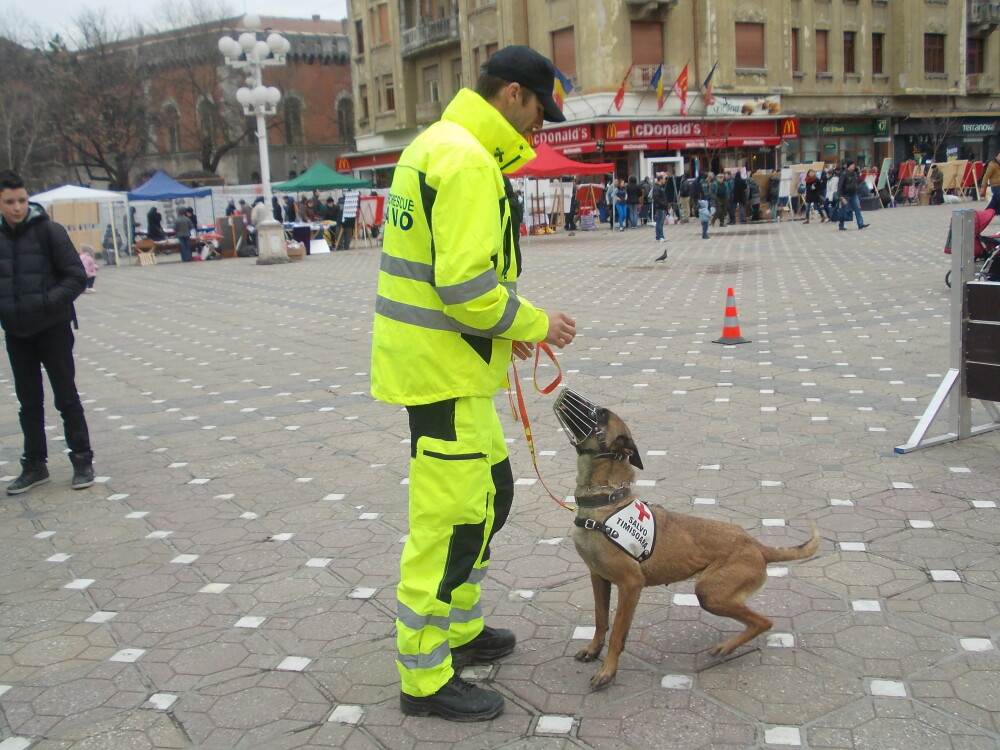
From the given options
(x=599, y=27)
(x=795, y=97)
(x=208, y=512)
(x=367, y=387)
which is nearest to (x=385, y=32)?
(x=599, y=27)

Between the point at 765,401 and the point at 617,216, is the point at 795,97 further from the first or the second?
the point at 765,401

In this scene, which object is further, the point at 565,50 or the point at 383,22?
the point at 383,22

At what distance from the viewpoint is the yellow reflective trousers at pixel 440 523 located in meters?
2.79

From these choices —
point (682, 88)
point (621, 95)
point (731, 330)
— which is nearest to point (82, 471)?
point (731, 330)

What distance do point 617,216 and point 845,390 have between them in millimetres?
26962

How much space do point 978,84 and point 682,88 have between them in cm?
2059

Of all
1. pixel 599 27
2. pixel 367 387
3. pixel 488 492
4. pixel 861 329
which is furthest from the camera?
pixel 599 27

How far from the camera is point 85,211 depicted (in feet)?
100

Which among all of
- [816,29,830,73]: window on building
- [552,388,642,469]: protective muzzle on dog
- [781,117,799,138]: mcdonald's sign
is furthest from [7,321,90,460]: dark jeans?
[816,29,830,73]: window on building

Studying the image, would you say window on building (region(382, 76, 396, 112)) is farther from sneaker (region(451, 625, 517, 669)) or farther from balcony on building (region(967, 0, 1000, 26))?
sneaker (region(451, 625, 517, 669))

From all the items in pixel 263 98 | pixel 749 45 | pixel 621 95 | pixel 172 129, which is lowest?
pixel 263 98

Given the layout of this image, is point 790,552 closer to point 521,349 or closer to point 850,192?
point 521,349

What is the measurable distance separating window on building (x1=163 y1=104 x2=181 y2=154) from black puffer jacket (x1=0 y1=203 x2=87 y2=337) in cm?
5188

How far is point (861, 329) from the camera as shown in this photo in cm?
973
